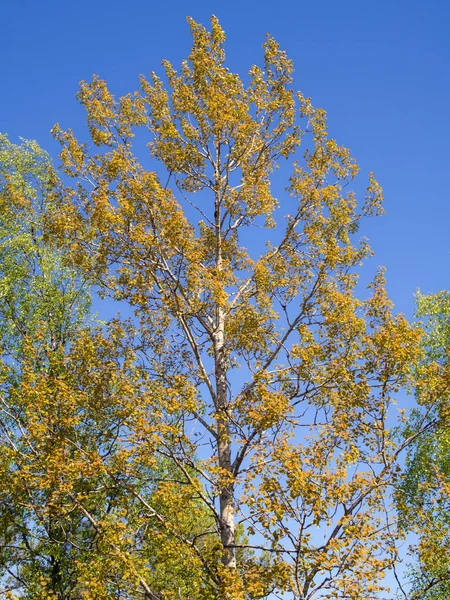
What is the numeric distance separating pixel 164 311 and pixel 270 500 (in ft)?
21.4

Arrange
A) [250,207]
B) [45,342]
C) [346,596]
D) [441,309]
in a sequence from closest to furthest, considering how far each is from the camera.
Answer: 1. [346,596]
2. [250,207]
3. [45,342]
4. [441,309]

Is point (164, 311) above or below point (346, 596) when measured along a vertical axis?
above

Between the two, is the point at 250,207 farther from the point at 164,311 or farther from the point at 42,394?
the point at 42,394

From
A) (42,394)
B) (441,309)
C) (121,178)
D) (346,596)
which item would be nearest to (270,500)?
(346,596)

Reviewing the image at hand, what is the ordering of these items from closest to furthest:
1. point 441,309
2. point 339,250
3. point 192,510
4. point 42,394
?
1. point 192,510
2. point 42,394
3. point 339,250
4. point 441,309

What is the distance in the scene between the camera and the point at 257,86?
16766 mm

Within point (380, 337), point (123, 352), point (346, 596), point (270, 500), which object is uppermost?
point (123, 352)

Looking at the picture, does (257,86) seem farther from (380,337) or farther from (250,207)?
(380,337)

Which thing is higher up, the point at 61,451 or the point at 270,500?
the point at 61,451

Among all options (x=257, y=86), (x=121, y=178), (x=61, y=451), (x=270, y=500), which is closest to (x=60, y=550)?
(x=61, y=451)

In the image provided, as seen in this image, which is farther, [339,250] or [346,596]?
A: [339,250]

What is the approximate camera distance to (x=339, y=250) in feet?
46.5

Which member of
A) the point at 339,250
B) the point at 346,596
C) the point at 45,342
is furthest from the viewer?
the point at 45,342

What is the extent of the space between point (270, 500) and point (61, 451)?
4.49 m
